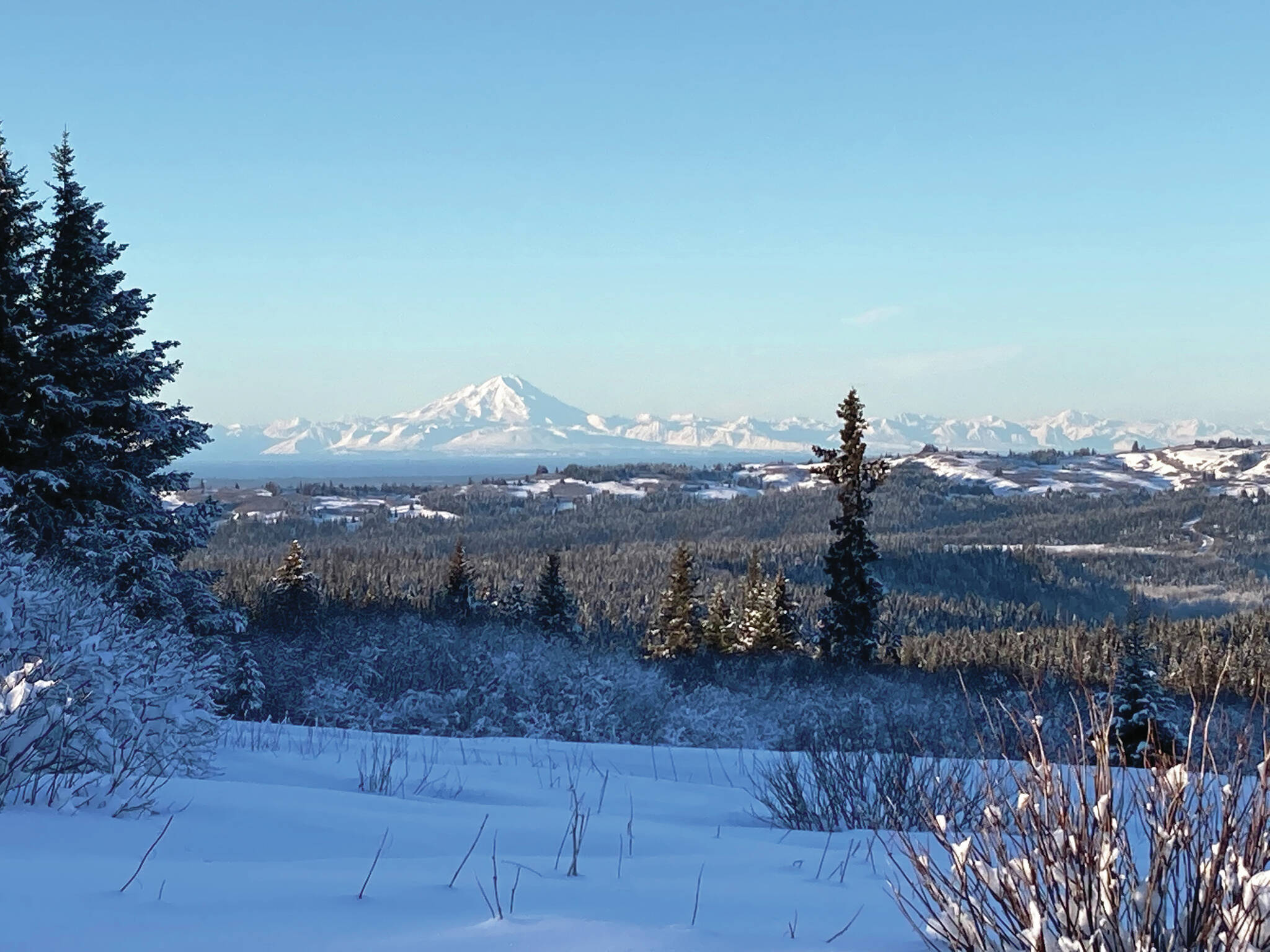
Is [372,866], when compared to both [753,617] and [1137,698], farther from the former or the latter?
[753,617]

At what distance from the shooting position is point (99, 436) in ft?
48.4

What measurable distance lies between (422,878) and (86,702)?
10.9ft

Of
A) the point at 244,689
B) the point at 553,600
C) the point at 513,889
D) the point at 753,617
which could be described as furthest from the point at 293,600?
the point at 513,889

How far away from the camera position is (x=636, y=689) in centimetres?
1998

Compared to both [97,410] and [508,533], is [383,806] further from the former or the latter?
[508,533]

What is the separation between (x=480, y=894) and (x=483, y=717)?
615 inches

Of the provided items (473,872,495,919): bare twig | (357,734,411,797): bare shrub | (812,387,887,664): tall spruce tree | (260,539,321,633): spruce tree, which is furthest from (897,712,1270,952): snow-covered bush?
(812,387,887,664): tall spruce tree

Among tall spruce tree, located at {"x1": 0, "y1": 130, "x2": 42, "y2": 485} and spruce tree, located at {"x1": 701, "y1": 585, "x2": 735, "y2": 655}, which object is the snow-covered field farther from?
spruce tree, located at {"x1": 701, "y1": 585, "x2": 735, "y2": 655}

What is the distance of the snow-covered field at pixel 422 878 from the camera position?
2.67 m

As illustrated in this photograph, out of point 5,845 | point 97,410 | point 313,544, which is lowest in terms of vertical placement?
point 313,544

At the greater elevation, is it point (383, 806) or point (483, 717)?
point (383, 806)

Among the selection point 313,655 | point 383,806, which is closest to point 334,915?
point 383,806

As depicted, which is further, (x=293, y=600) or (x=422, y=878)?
(x=293, y=600)

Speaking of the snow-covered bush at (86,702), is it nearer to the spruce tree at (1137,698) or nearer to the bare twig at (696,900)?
the bare twig at (696,900)
